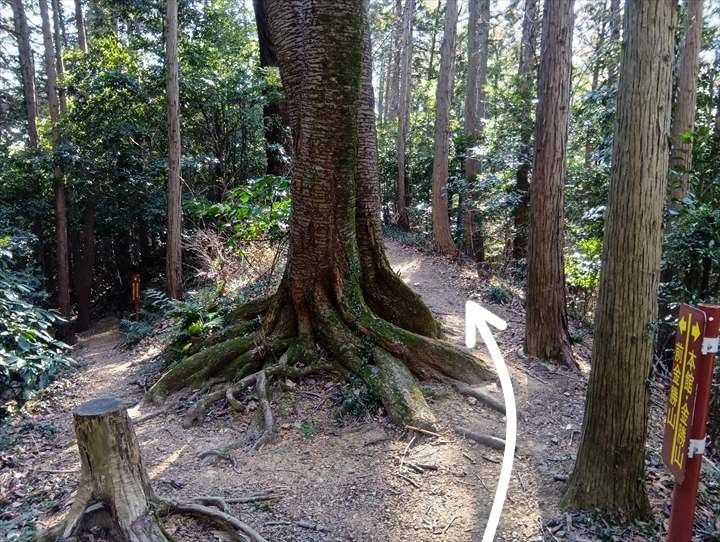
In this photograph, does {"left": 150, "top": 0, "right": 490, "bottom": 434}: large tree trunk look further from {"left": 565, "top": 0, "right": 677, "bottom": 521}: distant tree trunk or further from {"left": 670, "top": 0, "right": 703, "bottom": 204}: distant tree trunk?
{"left": 670, "top": 0, "right": 703, "bottom": 204}: distant tree trunk

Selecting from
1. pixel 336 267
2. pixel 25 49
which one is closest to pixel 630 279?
pixel 336 267

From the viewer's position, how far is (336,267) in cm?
565

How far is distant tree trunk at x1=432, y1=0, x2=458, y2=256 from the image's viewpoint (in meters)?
13.5

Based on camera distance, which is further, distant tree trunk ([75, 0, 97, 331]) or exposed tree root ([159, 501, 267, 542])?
distant tree trunk ([75, 0, 97, 331])

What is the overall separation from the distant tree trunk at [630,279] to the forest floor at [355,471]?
0.31 m

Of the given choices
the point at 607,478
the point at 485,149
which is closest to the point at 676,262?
the point at 607,478

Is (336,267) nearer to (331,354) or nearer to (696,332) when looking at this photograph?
(331,354)

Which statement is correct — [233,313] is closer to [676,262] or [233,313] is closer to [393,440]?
[393,440]

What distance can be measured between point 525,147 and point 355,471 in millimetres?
9625

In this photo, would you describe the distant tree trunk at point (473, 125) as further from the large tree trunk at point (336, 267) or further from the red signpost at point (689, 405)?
the red signpost at point (689, 405)

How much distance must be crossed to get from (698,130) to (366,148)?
3510 mm

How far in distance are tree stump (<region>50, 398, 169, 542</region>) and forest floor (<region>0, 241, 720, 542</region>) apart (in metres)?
0.29

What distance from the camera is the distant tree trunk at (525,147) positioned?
38.5ft

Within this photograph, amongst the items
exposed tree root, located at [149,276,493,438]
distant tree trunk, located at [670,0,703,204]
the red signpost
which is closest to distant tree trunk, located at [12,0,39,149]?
exposed tree root, located at [149,276,493,438]
